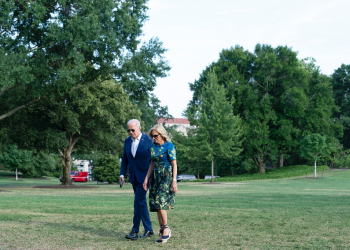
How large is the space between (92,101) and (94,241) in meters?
24.4

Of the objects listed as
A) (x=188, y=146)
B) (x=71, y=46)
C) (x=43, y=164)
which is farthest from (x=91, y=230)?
(x=43, y=164)

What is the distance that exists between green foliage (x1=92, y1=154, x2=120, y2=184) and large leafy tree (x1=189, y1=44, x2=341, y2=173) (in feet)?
42.6

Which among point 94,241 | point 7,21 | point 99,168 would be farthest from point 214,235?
point 99,168

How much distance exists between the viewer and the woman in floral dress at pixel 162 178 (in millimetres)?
6902

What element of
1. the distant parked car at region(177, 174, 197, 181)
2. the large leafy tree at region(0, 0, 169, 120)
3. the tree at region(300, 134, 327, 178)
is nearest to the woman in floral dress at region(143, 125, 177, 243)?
the large leafy tree at region(0, 0, 169, 120)

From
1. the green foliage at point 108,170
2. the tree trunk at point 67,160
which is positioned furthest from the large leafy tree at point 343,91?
the tree trunk at point 67,160

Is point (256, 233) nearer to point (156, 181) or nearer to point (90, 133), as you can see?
point (156, 181)

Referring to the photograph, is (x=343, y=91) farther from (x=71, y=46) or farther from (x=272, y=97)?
(x=71, y=46)

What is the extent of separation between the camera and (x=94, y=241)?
6773 mm

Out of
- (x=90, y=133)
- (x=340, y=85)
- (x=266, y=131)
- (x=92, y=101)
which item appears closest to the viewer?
(x=92, y=101)

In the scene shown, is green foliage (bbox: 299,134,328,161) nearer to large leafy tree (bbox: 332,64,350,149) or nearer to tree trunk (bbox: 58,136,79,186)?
large leafy tree (bbox: 332,64,350,149)

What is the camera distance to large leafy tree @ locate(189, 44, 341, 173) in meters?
52.6

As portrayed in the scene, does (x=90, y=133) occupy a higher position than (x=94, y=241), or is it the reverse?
(x=90, y=133)

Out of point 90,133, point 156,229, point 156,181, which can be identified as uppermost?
point 90,133
